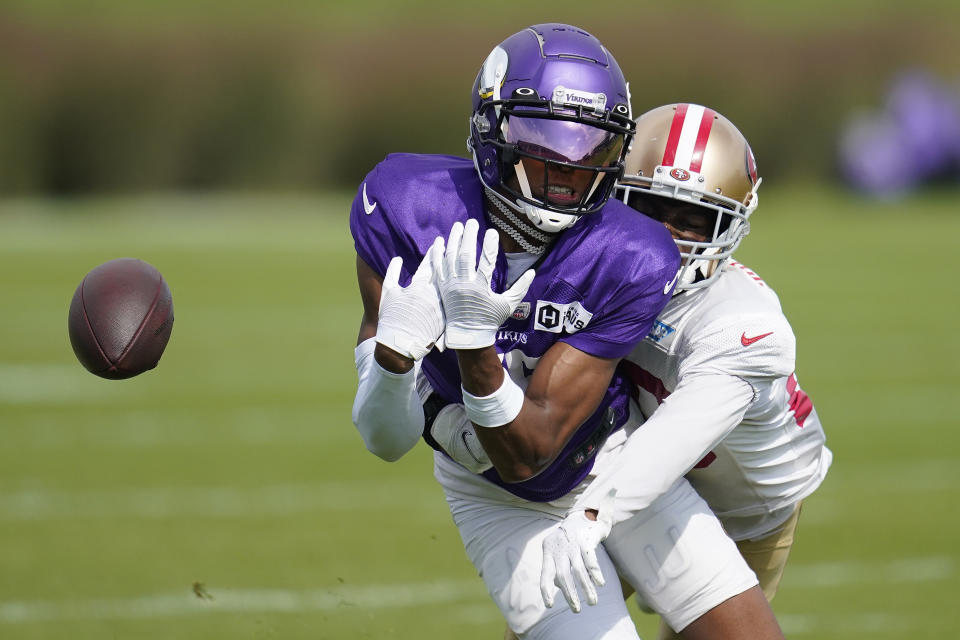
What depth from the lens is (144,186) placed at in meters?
21.8

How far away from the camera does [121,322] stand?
331 cm

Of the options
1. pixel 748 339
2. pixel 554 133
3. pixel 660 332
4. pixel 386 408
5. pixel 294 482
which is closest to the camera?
pixel 386 408

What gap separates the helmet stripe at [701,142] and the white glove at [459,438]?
873 millimetres

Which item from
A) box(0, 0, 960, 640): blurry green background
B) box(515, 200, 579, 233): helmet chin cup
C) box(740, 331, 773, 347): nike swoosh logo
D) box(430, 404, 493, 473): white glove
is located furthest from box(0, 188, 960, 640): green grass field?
box(515, 200, 579, 233): helmet chin cup

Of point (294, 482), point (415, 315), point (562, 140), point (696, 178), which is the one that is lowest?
point (294, 482)

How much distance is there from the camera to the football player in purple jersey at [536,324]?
2.66 metres

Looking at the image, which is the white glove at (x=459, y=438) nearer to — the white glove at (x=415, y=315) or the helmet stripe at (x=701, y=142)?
the white glove at (x=415, y=315)

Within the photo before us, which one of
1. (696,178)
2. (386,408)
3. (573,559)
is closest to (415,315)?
(386,408)

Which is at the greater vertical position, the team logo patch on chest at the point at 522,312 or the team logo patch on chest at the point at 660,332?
the team logo patch on chest at the point at 522,312

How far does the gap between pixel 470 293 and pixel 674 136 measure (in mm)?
972

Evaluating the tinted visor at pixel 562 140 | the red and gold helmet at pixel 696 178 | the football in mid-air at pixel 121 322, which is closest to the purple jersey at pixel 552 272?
the tinted visor at pixel 562 140

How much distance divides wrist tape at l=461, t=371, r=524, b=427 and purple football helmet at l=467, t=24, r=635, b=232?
393mm

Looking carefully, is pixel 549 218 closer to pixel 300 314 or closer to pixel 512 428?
pixel 512 428

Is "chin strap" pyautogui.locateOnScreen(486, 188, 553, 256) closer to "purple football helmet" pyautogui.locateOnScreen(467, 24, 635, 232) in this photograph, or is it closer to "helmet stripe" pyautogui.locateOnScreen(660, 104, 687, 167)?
"purple football helmet" pyautogui.locateOnScreen(467, 24, 635, 232)
